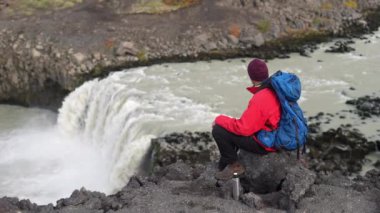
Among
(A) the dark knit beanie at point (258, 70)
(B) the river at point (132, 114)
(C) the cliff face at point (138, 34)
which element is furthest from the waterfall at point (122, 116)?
(A) the dark knit beanie at point (258, 70)

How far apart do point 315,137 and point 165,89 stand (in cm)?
686

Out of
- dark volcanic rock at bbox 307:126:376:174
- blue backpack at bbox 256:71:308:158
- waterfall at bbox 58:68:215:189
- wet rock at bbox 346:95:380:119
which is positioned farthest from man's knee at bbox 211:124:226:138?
wet rock at bbox 346:95:380:119

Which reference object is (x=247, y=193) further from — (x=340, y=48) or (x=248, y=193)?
(x=340, y=48)

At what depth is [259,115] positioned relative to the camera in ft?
28.5

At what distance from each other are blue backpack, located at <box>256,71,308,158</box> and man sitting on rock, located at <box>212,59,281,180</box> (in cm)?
11

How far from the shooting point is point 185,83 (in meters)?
20.7

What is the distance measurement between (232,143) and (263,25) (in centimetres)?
1739

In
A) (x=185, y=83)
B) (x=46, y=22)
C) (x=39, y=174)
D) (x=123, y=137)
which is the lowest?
(x=39, y=174)

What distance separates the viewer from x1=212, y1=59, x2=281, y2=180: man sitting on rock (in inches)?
340

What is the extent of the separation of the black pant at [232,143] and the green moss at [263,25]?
1687cm

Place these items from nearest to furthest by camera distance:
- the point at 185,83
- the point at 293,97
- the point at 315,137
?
the point at 293,97, the point at 315,137, the point at 185,83

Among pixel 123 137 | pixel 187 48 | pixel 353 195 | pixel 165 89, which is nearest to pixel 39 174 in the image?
pixel 123 137

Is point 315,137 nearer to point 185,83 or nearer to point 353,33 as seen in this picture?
point 185,83

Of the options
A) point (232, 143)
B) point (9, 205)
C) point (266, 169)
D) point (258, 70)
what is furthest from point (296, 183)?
point (9, 205)
